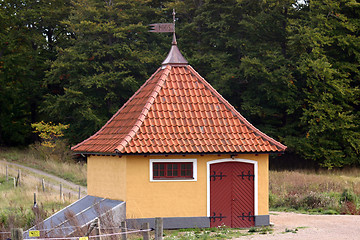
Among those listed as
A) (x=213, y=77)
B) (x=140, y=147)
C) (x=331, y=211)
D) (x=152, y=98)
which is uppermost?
(x=213, y=77)

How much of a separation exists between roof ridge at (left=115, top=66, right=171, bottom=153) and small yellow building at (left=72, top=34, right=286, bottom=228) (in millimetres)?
30

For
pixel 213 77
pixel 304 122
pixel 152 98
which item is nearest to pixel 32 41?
pixel 213 77

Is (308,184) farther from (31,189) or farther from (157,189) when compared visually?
(31,189)

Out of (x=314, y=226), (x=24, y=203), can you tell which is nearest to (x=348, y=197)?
(x=314, y=226)

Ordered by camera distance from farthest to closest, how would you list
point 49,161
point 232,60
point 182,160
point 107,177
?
point 232,60 → point 49,161 → point 107,177 → point 182,160

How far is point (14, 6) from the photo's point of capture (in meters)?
52.1

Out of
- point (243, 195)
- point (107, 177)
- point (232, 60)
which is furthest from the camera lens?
point (232, 60)

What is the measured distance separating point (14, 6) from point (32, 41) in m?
3.17

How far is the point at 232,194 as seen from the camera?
20594 millimetres

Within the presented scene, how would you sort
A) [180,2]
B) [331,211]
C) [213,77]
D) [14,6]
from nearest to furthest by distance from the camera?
[331,211] → [213,77] → [180,2] → [14,6]

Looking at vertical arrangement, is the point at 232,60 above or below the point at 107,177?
above

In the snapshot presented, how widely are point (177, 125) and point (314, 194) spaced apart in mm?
7957

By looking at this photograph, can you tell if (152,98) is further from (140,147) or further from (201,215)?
(201,215)

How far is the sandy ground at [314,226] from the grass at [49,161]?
15.5 meters
